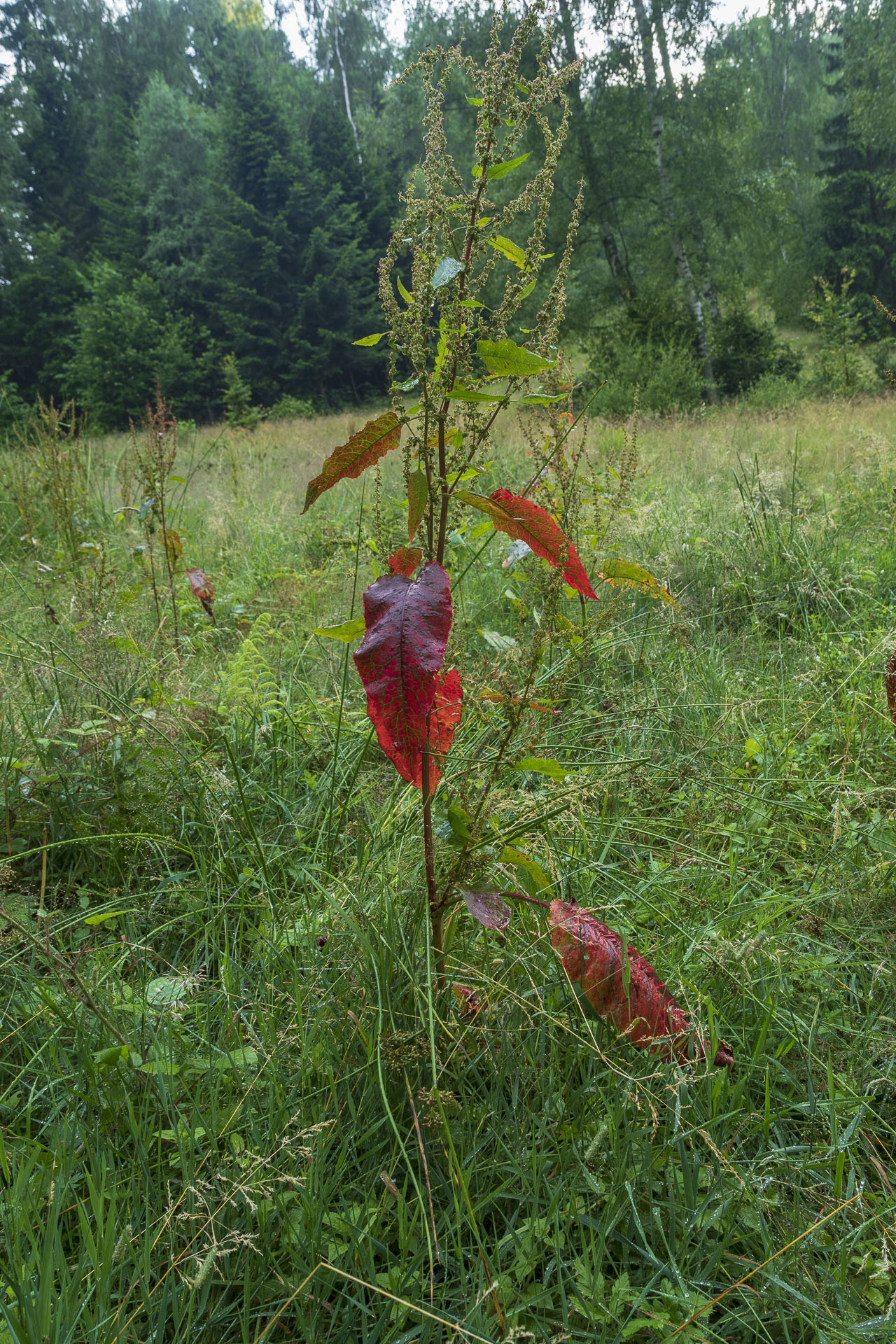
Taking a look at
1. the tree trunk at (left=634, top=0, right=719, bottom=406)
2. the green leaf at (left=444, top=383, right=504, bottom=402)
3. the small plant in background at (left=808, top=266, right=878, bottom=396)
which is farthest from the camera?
the tree trunk at (left=634, top=0, right=719, bottom=406)

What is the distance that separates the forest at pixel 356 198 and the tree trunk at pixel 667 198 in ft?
0.17

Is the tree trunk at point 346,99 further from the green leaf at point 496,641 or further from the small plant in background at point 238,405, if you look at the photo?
the green leaf at point 496,641

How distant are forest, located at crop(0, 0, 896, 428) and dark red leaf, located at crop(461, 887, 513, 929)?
29.6 feet

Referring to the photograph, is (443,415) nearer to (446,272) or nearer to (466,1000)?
(446,272)

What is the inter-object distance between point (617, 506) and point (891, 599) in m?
1.27

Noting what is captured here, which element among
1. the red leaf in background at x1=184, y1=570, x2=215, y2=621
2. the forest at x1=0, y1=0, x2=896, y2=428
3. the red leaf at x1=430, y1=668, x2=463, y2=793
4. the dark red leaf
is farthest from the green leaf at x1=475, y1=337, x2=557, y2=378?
the forest at x1=0, y1=0, x2=896, y2=428

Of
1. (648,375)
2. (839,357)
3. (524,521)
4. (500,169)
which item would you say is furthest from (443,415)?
(648,375)

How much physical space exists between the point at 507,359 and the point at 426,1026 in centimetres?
91

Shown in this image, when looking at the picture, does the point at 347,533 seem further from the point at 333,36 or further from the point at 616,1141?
the point at 333,36

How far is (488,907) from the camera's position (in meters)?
0.96

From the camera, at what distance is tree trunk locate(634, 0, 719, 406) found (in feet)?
41.7

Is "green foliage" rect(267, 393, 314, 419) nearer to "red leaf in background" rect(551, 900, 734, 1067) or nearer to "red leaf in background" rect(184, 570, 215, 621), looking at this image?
"red leaf in background" rect(184, 570, 215, 621)

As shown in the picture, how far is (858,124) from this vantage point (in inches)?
674

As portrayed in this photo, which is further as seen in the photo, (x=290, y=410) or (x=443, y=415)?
(x=290, y=410)
